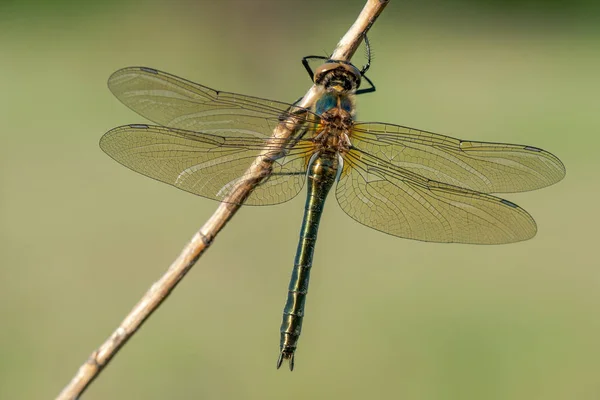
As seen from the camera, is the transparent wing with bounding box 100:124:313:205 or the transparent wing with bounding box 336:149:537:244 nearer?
the transparent wing with bounding box 100:124:313:205

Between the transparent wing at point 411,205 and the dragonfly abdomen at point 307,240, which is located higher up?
the transparent wing at point 411,205

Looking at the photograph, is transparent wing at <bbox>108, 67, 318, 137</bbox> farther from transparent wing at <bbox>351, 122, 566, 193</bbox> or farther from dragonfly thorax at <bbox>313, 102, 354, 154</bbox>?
Result: transparent wing at <bbox>351, 122, 566, 193</bbox>

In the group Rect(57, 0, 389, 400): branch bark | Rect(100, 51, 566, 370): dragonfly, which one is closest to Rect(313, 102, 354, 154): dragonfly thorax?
Rect(100, 51, 566, 370): dragonfly

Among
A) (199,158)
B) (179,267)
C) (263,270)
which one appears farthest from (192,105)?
(263,270)

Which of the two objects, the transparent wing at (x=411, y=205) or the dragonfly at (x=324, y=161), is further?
the transparent wing at (x=411, y=205)

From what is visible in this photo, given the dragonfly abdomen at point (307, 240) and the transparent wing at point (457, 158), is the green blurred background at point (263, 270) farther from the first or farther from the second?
the transparent wing at point (457, 158)

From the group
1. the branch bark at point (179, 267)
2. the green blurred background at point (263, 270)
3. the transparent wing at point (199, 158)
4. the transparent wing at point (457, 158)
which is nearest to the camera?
the branch bark at point (179, 267)

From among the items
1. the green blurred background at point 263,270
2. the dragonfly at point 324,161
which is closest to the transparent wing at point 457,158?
the dragonfly at point 324,161

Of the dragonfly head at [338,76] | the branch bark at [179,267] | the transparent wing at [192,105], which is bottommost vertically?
the branch bark at [179,267]
